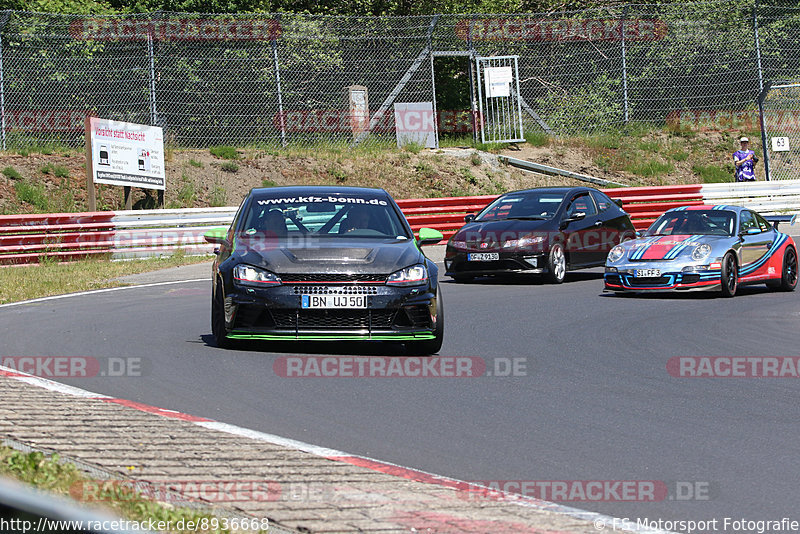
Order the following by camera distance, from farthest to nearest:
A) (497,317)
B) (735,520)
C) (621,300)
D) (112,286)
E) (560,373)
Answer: (112,286)
(621,300)
(497,317)
(560,373)
(735,520)

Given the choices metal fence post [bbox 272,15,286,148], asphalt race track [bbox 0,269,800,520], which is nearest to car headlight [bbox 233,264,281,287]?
asphalt race track [bbox 0,269,800,520]

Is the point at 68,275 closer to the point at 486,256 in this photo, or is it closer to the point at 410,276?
the point at 486,256

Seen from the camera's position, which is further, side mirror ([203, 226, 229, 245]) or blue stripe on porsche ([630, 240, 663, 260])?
blue stripe on porsche ([630, 240, 663, 260])

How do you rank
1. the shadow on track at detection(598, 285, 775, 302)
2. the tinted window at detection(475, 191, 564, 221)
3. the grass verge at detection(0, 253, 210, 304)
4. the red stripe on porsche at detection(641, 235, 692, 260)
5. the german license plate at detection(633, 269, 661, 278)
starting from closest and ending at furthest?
the german license plate at detection(633, 269, 661, 278), the red stripe on porsche at detection(641, 235, 692, 260), the shadow on track at detection(598, 285, 775, 302), the grass verge at detection(0, 253, 210, 304), the tinted window at detection(475, 191, 564, 221)

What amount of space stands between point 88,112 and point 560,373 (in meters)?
17.7

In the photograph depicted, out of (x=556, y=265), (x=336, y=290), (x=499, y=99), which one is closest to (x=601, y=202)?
(x=556, y=265)

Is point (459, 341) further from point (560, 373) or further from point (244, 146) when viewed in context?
point (244, 146)

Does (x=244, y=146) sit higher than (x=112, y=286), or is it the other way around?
(x=244, y=146)

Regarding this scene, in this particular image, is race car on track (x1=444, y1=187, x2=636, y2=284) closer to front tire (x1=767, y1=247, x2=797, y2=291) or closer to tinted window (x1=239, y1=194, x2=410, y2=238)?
front tire (x1=767, y1=247, x2=797, y2=291)

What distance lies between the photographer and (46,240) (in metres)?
19.4

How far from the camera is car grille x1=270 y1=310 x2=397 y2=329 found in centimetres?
870

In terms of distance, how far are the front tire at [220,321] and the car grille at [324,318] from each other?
0.61 meters

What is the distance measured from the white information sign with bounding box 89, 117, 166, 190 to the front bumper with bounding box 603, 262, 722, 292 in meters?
12.4

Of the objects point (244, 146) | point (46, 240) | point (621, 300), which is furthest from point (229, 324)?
point (244, 146)
